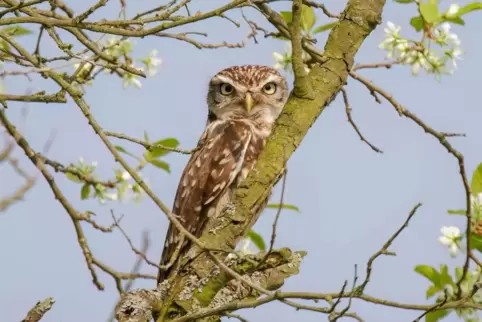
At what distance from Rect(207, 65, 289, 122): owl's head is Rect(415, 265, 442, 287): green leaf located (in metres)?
2.82

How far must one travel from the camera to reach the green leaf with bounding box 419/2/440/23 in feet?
16.6

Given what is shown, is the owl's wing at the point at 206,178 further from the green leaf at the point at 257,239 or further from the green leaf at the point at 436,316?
the green leaf at the point at 436,316

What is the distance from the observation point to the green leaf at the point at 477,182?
407 cm

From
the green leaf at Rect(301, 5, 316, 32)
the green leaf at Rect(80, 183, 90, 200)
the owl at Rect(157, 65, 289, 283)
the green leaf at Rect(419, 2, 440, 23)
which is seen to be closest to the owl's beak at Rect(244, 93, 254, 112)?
the owl at Rect(157, 65, 289, 283)

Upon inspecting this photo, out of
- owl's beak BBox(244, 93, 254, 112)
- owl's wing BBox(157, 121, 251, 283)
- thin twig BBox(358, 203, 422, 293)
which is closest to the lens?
thin twig BBox(358, 203, 422, 293)

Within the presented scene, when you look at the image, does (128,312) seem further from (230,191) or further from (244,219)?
(230,191)

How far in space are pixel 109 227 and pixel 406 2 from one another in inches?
90.2

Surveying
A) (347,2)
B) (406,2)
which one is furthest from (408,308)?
(406,2)

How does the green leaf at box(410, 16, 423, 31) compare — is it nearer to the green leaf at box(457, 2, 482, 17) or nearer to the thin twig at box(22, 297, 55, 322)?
the green leaf at box(457, 2, 482, 17)

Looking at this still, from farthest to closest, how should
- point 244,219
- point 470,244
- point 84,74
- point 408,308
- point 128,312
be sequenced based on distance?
point 84,74 → point 244,219 → point 128,312 → point 470,244 → point 408,308

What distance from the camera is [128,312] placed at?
3807mm

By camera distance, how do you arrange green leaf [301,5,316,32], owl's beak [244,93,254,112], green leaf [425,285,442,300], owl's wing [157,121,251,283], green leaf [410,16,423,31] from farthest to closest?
owl's beak [244,93,254,112]
owl's wing [157,121,251,283]
green leaf [301,5,316,32]
green leaf [410,16,423,31]
green leaf [425,285,442,300]

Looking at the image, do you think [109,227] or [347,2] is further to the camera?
[347,2]

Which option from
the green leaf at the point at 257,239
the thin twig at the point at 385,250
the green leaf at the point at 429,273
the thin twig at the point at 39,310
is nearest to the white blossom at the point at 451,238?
the green leaf at the point at 429,273
